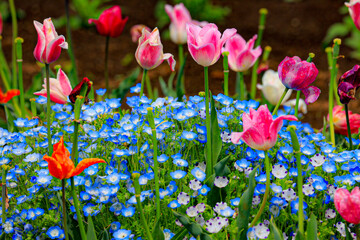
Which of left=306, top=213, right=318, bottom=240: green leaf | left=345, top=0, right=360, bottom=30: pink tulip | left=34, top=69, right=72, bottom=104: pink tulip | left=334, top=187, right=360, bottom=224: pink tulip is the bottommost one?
left=306, top=213, right=318, bottom=240: green leaf

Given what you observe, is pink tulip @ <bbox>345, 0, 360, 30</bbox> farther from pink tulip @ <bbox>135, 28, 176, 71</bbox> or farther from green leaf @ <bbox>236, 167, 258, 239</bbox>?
green leaf @ <bbox>236, 167, 258, 239</bbox>

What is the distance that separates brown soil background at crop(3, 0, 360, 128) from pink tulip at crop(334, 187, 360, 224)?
180 centimetres

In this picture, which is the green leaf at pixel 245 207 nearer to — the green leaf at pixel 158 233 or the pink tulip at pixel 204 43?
the green leaf at pixel 158 233

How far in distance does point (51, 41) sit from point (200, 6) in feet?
8.40

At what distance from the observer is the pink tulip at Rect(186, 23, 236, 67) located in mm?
1233

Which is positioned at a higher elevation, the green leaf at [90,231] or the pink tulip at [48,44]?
the pink tulip at [48,44]

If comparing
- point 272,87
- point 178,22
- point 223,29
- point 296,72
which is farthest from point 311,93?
point 223,29

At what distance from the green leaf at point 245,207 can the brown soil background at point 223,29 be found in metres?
1.74

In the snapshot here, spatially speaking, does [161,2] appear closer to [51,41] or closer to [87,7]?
[87,7]

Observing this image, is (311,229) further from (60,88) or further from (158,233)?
(60,88)

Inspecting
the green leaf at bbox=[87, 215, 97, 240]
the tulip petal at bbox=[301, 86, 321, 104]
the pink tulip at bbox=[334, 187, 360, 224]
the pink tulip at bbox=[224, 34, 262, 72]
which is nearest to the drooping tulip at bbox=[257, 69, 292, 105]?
the pink tulip at bbox=[224, 34, 262, 72]

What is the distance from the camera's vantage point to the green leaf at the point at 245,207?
3.84 feet

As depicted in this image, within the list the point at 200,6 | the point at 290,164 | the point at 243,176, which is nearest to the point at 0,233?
the point at 243,176

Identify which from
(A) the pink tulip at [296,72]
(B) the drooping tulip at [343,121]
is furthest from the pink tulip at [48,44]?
(B) the drooping tulip at [343,121]
